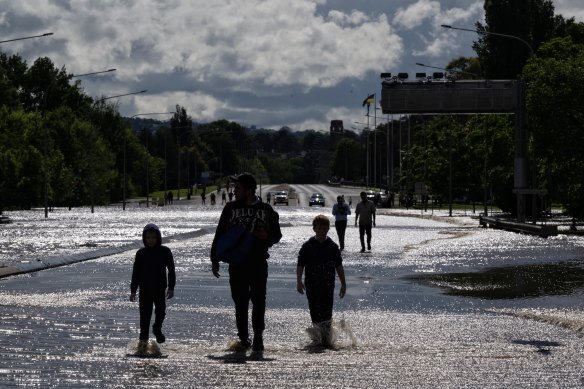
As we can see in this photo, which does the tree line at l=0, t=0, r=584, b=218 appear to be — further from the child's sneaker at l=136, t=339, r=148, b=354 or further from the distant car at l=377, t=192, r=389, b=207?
the child's sneaker at l=136, t=339, r=148, b=354

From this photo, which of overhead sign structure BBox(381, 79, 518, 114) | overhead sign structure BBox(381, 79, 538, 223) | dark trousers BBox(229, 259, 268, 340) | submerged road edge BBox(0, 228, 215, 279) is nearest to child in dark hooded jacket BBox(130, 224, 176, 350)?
dark trousers BBox(229, 259, 268, 340)

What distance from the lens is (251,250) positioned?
13.6 metres

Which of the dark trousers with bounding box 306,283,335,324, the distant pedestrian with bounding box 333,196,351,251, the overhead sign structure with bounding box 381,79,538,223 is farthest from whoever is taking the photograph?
the overhead sign structure with bounding box 381,79,538,223

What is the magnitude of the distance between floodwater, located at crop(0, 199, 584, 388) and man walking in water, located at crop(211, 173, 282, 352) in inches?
15.5

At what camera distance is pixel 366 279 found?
26750 millimetres

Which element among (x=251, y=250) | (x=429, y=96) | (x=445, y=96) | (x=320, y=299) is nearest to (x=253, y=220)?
(x=251, y=250)

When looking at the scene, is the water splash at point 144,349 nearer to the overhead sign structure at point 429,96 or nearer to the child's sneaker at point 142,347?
the child's sneaker at point 142,347

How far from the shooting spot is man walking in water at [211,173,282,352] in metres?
13.6

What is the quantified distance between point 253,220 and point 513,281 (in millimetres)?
13626

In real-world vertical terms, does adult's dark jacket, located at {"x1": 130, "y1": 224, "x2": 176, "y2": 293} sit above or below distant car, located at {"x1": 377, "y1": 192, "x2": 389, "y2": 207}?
below

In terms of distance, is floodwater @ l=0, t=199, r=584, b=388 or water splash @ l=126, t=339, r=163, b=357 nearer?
floodwater @ l=0, t=199, r=584, b=388

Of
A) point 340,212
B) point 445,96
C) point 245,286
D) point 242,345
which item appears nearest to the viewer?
point 242,345

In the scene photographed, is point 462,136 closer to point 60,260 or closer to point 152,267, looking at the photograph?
point 60,260

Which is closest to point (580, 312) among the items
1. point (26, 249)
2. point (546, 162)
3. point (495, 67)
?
point (26, 249)
